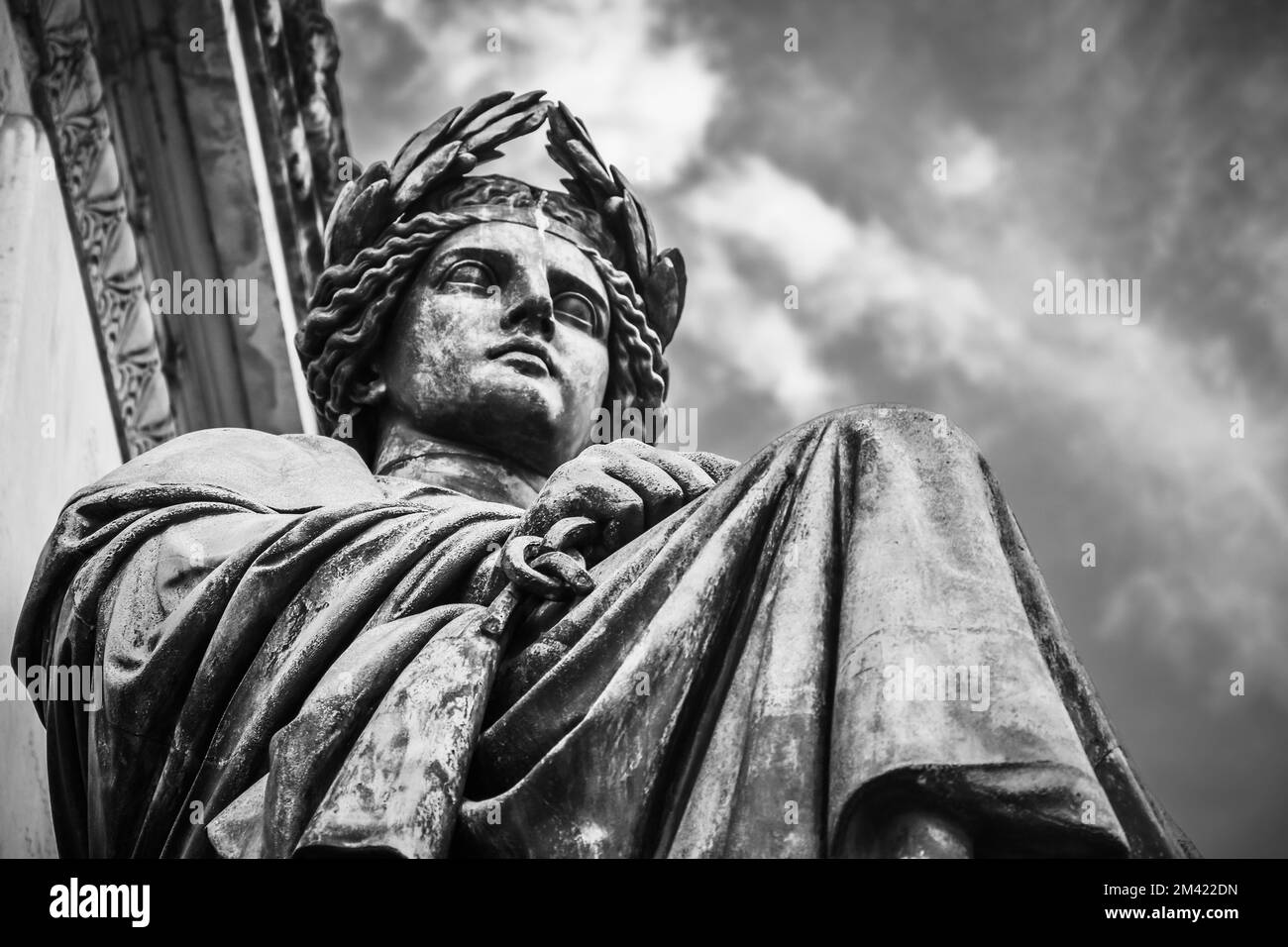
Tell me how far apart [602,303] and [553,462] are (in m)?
0.58

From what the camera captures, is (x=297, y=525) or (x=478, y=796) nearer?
(x=478, y=796)

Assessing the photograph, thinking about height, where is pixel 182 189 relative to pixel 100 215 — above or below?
above

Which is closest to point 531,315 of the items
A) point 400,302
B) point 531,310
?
point 531,310

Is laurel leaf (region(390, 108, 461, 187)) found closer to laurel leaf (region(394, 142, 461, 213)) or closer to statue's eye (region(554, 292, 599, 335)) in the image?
laurel leaf (region(394, 142, 461, 213))

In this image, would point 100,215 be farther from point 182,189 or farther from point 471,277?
point 471,277

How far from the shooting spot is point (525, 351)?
7613mm

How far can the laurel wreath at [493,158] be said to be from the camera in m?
8.08

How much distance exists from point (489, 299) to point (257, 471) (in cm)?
107

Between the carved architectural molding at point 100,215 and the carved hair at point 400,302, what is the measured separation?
143 centimetres

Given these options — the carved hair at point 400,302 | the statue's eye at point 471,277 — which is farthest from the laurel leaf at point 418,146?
the statue's eye at point 471,277

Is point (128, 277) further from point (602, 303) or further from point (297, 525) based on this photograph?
point (297, 525)

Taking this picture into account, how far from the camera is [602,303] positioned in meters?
7.93

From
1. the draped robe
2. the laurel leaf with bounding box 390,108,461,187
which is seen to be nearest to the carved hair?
the laurel leaf with bounding box 390,108,461,187
